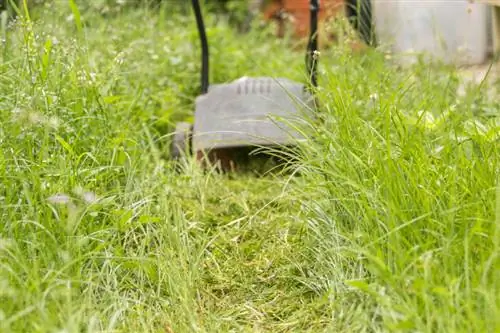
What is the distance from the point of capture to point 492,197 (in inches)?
74.1

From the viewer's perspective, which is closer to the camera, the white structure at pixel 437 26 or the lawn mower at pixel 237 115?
the lawn mower at pixel 237 115

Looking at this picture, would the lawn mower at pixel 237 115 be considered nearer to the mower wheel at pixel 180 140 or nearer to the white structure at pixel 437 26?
the mower wheel at pixel 180 140

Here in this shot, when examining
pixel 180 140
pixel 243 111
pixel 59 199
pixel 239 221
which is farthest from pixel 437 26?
pixel 59 199

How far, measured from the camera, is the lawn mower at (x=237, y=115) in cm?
284

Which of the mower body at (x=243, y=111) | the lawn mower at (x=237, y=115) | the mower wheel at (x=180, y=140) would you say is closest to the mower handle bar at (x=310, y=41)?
the lawn mower at (x=237, y=115)

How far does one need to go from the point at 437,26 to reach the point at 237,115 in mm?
1764

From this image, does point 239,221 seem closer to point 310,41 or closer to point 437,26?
point 310,41

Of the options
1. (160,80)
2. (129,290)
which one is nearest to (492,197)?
(129,290)

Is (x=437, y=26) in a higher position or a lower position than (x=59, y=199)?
lower

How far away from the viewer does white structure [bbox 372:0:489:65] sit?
3.79 meters

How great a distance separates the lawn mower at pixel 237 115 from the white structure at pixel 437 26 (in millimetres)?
610

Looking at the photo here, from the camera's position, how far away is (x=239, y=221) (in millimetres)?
2477

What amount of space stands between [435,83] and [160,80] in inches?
45.1

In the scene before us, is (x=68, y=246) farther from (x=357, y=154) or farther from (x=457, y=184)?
(x=457, y=184)
